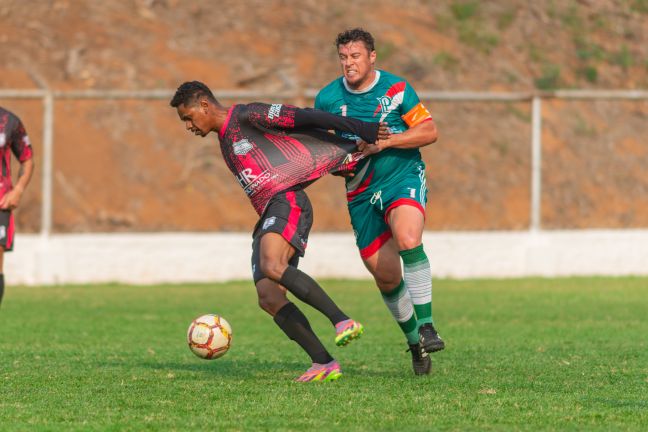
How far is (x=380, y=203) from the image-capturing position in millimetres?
7910

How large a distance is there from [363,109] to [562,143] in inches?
686

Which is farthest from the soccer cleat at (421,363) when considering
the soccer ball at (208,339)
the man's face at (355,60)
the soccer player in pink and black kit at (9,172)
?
the soccer player in pink and black kit at (9,172)

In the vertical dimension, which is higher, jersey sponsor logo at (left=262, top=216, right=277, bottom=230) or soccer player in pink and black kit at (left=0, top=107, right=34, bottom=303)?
soccer player in pink and black kit at (left=0, top=107, right=34, bottom=303)

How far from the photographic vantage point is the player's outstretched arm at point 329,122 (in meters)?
7.47

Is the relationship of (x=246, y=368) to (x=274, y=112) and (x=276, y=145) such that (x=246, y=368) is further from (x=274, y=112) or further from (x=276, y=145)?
(x=274, y=112)

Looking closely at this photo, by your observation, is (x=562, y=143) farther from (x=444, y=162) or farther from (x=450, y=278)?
(x=450, y=278)

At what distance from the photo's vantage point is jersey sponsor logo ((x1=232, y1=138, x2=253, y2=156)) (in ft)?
24.8

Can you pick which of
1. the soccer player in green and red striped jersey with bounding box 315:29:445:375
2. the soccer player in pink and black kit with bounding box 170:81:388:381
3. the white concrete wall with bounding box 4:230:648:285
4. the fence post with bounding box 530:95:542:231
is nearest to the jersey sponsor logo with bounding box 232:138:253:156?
the soccer player in pink and black kit with bounding box 170:81:388:381

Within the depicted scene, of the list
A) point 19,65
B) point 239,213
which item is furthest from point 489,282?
point 19,65

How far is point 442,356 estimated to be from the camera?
891cm

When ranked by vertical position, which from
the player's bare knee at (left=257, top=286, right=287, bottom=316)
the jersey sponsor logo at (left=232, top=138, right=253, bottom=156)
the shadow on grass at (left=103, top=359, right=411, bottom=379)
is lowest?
the shadow on grass at (left=103, top=359, right=411, bottom=379)

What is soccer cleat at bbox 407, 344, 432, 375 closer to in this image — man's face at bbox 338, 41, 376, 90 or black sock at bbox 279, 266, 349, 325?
black sock at bbox 279, 266, 349, 325

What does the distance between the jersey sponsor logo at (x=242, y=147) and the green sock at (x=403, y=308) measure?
1.37m

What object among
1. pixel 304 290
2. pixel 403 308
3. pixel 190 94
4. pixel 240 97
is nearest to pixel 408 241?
pixel 403 308
